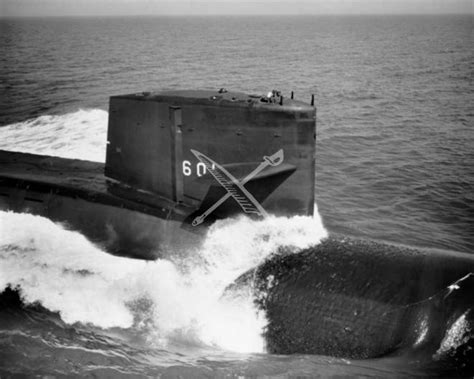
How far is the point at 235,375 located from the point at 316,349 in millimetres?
1411

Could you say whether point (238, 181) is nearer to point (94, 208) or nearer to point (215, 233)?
point (215, 233)

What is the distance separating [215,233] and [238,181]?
1.29 m

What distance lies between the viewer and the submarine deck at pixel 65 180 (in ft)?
32.9

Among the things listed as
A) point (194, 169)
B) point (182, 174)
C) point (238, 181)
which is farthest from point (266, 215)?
point (182, 174)

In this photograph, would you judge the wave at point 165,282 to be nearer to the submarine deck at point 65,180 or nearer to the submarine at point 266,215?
the submarine at point 266,215

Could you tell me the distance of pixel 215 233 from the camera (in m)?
9.20

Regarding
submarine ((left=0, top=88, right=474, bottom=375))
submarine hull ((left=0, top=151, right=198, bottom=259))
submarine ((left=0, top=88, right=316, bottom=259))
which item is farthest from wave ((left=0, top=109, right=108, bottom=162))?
submarine ((left=0, top=88, right=474, bottom=375))

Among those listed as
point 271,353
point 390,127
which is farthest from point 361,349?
point 390,127

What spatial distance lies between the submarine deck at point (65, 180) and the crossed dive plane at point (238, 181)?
1.38 metres

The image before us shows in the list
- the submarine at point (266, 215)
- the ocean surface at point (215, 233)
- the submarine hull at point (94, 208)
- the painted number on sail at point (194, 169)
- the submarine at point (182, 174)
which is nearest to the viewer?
the submarine at point (266, 215)

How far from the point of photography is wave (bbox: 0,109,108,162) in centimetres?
1828

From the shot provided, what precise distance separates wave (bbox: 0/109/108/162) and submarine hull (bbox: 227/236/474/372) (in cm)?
1146

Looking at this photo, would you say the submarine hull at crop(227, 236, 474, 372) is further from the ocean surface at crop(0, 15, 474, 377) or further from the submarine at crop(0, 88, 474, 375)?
the ocean surface at crop(0, 15, 474, 377)

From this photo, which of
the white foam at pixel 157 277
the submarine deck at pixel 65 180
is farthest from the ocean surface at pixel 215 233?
the submarine deck at pixel 65 180
